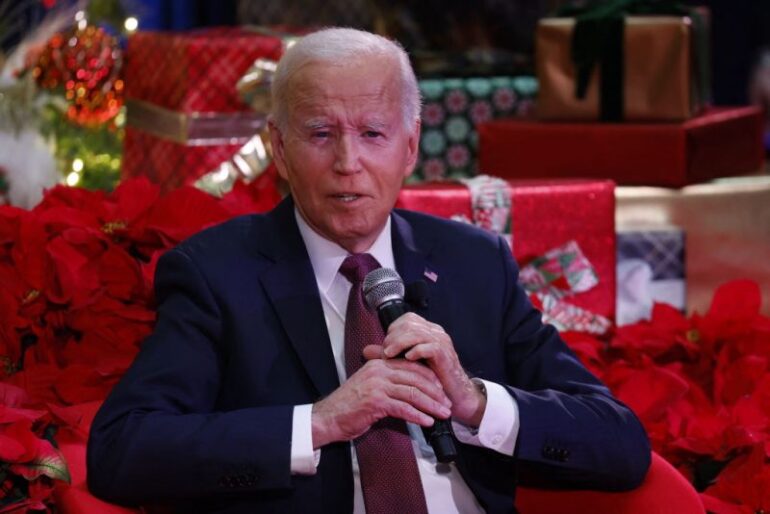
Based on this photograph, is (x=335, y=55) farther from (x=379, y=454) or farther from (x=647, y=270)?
(x=647, y=270)

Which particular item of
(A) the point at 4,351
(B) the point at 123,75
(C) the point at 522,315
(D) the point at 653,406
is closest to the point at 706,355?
(D) the point at 653,406

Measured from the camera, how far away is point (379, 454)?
1934mm

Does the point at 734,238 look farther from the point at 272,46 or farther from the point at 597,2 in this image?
the point at 272,46

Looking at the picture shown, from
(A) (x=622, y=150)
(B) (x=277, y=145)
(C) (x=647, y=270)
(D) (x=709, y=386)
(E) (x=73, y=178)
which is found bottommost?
(D) (x=709, y=386)

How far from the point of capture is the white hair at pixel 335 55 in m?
1.95

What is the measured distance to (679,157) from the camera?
10.3 feet

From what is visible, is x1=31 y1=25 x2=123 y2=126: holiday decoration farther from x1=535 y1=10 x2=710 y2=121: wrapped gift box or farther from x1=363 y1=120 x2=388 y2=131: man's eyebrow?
x1=363 y1=120 x2=388 y2=131: man's eyebrow

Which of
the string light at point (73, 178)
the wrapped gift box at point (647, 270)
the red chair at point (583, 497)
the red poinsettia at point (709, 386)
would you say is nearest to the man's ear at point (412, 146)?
the red chair at point (583, 497)

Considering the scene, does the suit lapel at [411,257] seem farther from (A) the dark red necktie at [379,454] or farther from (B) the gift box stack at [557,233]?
(B) the gift box stack at [557,233]

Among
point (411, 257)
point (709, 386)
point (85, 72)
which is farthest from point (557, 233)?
point (85, 72)

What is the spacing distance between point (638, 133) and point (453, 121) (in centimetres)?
79

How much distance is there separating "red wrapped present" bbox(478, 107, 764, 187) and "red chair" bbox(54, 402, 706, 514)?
1.26m

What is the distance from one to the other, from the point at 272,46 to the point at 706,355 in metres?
1.39

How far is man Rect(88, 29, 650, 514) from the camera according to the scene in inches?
72.6
